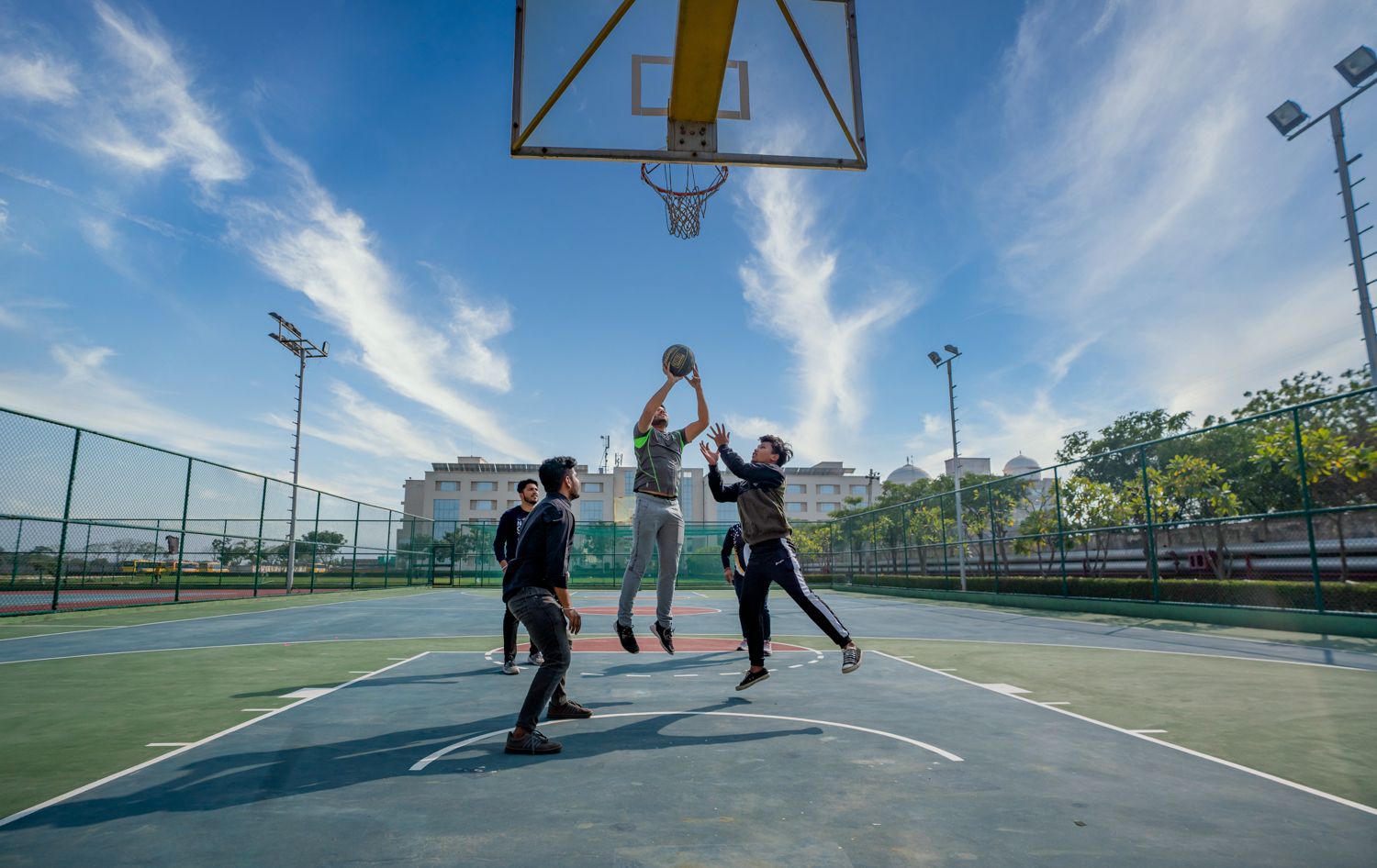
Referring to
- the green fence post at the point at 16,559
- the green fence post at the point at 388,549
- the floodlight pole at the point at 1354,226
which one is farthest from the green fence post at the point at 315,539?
the floodlight pole at the point at 1354,226

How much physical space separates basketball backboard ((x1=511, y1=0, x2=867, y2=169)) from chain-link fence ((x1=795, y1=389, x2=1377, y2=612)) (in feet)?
28.4

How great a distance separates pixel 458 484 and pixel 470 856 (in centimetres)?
8576

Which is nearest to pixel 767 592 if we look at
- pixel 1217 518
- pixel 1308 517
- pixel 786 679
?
pixel 786 679

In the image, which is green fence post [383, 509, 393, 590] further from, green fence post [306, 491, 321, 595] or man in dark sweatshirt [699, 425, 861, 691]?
man in dark sweatshirt [699, 425, 861, 691]

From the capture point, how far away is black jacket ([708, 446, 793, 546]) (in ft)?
18.7

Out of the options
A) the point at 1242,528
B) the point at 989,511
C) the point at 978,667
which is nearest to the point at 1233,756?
the point at 978,667

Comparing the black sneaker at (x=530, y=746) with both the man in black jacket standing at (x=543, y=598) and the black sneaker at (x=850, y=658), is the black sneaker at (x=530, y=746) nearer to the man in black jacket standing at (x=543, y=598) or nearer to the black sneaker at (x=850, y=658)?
the man in black jacket standing at (x=543, y=598)

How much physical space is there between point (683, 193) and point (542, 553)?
7.21 m

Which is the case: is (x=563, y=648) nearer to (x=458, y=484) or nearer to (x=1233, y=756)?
(x=1233, y=756)

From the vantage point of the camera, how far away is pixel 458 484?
84.3m

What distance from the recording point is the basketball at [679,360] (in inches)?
253

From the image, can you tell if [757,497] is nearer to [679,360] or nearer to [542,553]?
[679,360]

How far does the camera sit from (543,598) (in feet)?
14.3

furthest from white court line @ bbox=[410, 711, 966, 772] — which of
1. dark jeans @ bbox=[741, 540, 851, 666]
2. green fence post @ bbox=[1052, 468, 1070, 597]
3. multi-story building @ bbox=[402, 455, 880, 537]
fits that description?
multi-story building @ bbox=[402, 455, 880, 537]
